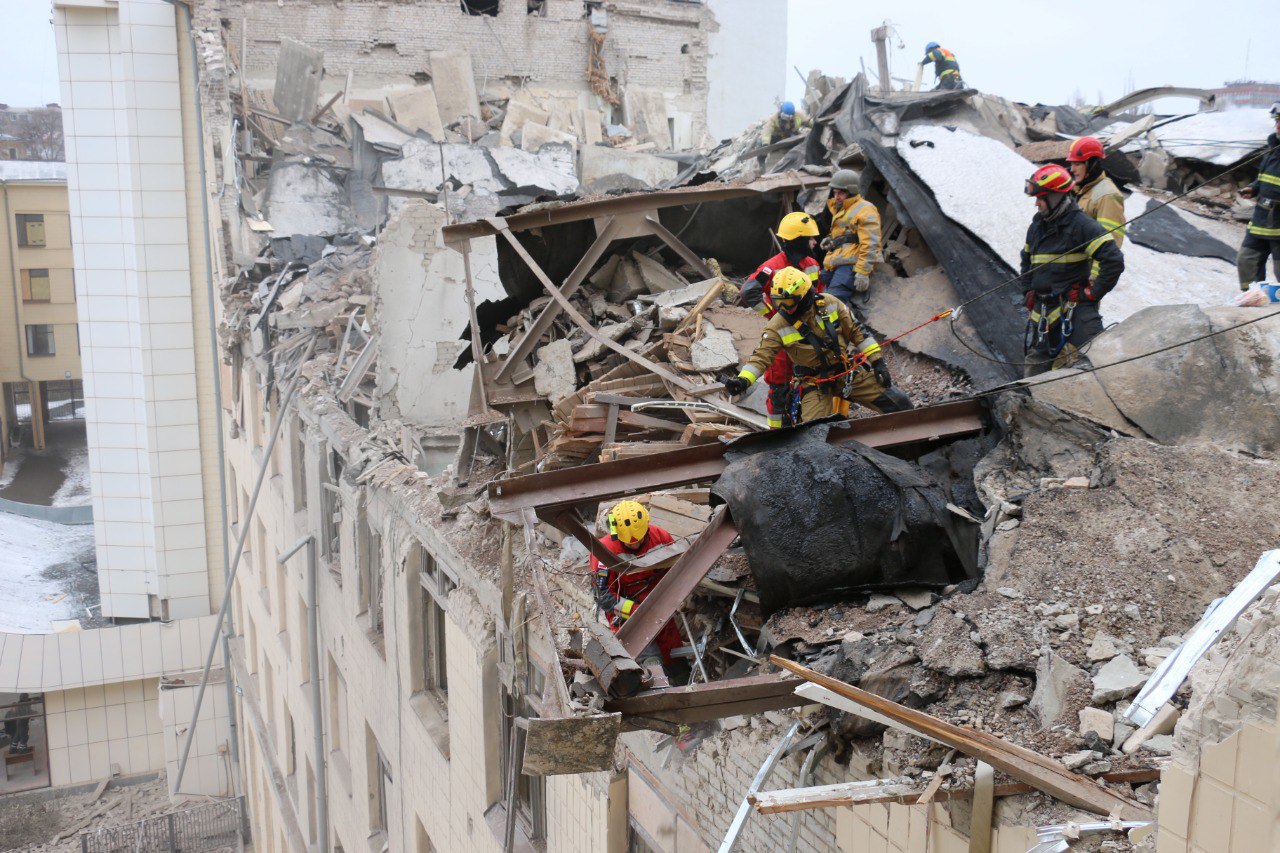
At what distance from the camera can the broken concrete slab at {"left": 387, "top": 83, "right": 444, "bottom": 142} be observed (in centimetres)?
2416

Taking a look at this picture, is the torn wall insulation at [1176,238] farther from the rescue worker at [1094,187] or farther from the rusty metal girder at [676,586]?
the rusty metal girder at [676,586]

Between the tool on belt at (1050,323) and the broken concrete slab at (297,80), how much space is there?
21073 millimetres

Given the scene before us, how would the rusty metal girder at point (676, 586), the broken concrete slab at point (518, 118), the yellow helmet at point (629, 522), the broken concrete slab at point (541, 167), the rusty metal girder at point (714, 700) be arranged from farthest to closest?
the broken concrete slab at point (518, 118)
the broken concrete slab at point (541, 167)
the yellow helmet at point (629, 522)
the rusty metal girder at point (676, 586)
the rusty metal girder at point (714, 700)

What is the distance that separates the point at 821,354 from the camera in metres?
6.05

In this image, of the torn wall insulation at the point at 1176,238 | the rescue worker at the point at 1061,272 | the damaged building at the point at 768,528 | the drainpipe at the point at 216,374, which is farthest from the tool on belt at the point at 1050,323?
the drainpipe at the point at 216,374

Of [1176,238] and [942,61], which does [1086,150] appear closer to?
[1176,238]

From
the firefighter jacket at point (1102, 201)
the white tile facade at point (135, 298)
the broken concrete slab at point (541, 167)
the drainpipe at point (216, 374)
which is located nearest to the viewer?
the firefighter jacket at point (1102, 201)

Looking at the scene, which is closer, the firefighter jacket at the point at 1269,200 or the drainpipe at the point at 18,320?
the firefighter jacket at the point at 1269,200

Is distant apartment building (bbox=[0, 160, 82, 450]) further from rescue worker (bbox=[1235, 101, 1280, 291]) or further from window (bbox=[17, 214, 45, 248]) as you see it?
rescue worker (bbox=[1235, 101, 1280, 291])

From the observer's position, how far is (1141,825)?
8.26 feet

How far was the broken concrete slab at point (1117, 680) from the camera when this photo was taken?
10.3 ft

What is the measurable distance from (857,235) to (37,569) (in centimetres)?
2462

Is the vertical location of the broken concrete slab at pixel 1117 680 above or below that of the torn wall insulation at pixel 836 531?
below

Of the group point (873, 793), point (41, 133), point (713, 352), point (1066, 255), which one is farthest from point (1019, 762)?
point (41, 133)
